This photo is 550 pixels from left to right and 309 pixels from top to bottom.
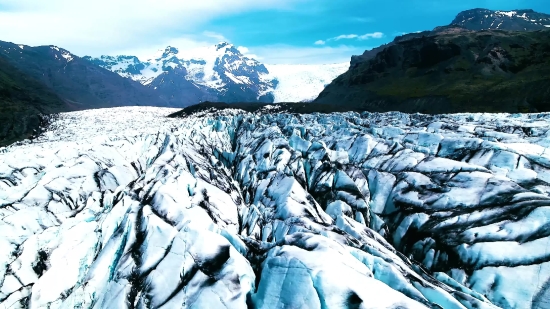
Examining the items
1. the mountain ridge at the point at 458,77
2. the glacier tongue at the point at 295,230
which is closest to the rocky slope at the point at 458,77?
the mountain ridge at the point at 458,77

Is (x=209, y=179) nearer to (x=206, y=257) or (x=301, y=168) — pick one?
(x=301, y=168)

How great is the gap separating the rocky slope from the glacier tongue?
90.2 metres

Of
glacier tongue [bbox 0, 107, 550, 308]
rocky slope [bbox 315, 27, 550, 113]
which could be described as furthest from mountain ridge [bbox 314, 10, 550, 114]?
glacier tongue [bbox 0, 107, 550, 308]

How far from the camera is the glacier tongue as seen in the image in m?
10.3

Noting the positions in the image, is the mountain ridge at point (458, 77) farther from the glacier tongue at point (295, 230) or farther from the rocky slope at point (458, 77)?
the glacier tongue at point (295, 230)

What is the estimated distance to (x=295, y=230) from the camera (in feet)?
49.6

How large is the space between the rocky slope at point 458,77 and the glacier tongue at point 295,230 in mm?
90208

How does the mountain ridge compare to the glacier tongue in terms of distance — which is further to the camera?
the mountain ridge

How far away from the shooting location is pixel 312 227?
48.1 feet

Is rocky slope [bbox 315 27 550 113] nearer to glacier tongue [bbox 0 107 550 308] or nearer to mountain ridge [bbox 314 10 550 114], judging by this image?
mountain ridge [bbox 314 10 550 114]

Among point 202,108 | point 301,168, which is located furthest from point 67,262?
point 202,108

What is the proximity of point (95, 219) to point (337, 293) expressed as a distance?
1492cm

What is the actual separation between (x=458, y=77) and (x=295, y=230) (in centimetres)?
15508

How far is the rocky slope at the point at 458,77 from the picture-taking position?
4174 inches
